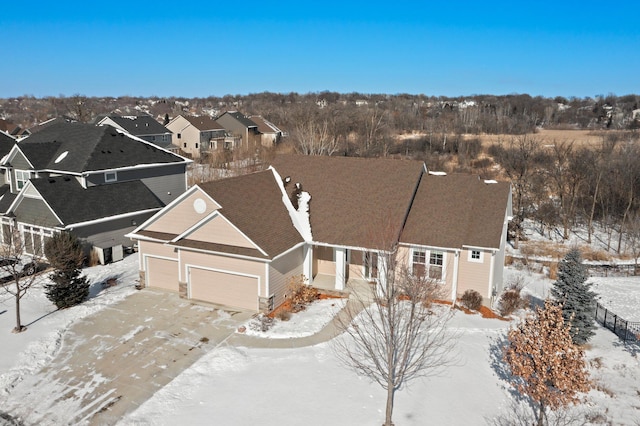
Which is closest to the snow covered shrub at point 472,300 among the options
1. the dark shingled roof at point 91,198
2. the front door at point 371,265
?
the front door at point 371,265

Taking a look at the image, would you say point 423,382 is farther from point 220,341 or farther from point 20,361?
point 20,361

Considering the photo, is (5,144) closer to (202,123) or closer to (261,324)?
(261,324)

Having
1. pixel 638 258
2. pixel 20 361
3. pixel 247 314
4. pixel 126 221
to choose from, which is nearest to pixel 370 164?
pixel 247 314

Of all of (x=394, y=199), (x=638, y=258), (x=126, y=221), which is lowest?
(x=638, y=258)

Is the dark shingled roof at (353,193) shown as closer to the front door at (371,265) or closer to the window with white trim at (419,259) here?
the front door at (371,265)

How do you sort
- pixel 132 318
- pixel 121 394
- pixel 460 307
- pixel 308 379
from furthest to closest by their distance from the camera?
pixel 460 307, pixel 132 318, pixel 308 379, pixel 121 394

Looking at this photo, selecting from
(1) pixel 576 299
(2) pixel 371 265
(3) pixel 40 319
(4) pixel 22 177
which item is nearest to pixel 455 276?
(2) pixel 371 265
